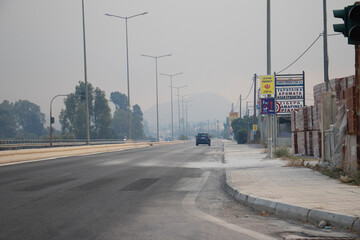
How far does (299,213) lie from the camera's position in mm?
7555

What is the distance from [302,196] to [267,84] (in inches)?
553

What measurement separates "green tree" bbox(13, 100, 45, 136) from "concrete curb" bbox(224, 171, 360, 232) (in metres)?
157

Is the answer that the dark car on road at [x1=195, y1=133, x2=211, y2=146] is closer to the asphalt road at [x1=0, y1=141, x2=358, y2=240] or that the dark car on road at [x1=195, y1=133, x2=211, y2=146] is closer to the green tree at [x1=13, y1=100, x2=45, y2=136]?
the asphalt road at [x1=0, y1=141, x2=358, y2=240]

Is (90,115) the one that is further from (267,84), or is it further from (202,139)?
(267,84)

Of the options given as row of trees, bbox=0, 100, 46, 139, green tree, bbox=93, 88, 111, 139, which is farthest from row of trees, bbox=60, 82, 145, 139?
row of trees, bbox=0, 100, 46, 139

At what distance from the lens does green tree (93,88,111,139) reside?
131 m

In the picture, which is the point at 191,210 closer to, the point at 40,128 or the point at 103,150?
the point at 103,150

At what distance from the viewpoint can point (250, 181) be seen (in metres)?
12.4

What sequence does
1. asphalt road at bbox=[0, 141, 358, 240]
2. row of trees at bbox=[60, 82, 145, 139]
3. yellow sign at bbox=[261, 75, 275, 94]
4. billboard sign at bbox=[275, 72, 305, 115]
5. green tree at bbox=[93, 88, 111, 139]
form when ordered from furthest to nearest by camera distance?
green tree at bbox=[93, 88, 111, 139] → row of trees at bbox=[60, 82, 145, 139] → billboard sign at bbox=[275, 72, 305, 115] → yellow sign at bbox=[261, 75, 275, 94] → asphalt road at bbox=[0, 141, 358, 240]

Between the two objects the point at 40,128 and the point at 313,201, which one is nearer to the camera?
the point at 313,201

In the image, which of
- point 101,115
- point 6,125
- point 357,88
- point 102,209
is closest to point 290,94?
point 357,88

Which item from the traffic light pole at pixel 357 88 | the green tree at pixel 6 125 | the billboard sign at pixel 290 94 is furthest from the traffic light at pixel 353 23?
the green tree at pixel 6 125

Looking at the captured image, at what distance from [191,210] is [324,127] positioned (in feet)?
32.2

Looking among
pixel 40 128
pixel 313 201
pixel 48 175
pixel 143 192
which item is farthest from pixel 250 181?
pixel 40 128
